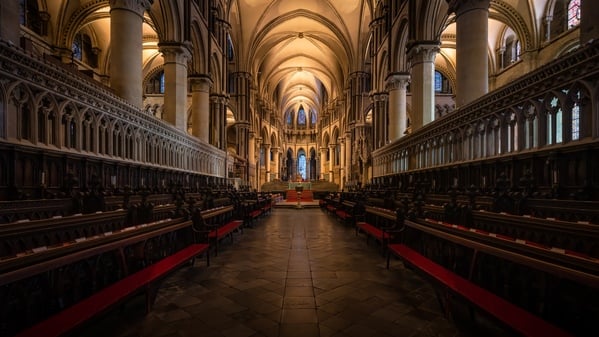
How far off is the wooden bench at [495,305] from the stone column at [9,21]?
727 centimetres

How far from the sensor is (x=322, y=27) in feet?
98.7

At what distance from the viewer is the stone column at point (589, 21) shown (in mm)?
4926

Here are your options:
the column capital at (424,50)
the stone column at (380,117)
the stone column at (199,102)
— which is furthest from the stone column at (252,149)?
the column capital at (424,50)

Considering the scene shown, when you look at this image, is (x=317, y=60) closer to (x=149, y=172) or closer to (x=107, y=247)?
(x=149, y=172)

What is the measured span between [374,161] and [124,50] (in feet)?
46.8

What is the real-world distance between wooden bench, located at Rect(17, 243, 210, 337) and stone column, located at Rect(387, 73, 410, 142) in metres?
14.1

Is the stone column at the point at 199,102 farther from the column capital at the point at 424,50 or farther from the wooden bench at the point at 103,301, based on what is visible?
the wooden bench at the point at 103,301

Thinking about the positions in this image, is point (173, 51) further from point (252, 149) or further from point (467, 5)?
point (252, 149)

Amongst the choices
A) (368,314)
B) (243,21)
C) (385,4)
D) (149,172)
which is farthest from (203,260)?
(243,21)

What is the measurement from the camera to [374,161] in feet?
61.7

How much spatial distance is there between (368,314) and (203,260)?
3380 millimetres

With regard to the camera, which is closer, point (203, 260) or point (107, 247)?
point (107, 247)

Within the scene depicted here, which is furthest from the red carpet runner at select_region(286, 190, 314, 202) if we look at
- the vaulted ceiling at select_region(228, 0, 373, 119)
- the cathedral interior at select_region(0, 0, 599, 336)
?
the vaulted ceiling at select_region(228, 0, 373, 119)

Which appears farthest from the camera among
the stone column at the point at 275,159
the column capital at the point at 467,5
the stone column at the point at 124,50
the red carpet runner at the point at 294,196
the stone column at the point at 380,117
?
the stone column at the point at 275,159
